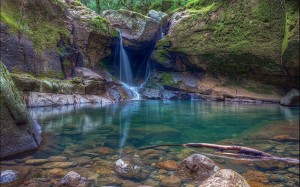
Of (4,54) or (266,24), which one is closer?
(4,54)

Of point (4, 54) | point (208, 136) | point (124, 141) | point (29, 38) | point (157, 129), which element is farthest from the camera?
point (29, 38)

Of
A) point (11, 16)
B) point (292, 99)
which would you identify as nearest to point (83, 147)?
point (11, 16)

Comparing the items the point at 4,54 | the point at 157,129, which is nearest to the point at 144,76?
the point at 4,54

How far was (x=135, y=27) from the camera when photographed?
67.4 feet

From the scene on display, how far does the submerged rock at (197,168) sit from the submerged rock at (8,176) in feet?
7.99

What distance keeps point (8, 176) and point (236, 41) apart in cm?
1576

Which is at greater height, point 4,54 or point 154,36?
point 154,36

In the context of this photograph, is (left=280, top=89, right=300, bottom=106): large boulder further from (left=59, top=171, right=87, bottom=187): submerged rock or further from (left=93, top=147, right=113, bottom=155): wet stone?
(left=59, top=171, right=87, bottom=187): submerged rock

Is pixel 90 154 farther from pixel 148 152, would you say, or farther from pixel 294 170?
pixel 294 170

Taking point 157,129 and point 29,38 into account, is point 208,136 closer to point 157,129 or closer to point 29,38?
point 157,129

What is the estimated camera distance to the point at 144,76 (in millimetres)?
22562

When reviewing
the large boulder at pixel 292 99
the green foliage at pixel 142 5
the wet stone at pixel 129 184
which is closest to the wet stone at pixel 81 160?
the wet stone at pixel 129 184

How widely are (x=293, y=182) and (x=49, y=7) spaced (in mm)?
17313

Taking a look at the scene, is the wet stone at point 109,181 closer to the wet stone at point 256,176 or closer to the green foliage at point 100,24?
the wet stone at point 256,176
